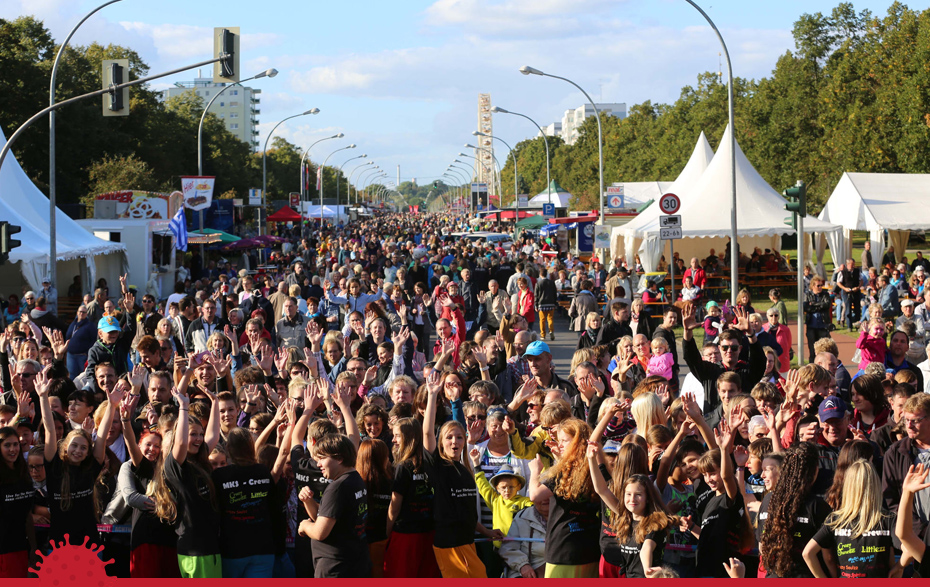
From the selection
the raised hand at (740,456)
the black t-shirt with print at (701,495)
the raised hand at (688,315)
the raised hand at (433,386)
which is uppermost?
the raised hand at (688,315)

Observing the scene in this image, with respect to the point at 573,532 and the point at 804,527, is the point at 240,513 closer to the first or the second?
the point at 573,532

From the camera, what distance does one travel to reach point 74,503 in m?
6.01

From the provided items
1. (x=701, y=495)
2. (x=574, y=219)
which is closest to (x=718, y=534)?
(x=701, y=495)

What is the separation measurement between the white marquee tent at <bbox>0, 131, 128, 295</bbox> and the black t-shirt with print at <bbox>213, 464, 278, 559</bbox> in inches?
643

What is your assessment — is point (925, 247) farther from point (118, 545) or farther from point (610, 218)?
point (118, 545)

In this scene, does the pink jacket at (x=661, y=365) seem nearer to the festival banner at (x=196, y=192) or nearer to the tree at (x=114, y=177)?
the festival banner at (x=196, y=192)

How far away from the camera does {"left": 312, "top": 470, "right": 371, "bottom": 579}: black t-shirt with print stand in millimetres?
5301

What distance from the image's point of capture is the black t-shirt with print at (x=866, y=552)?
4930mm

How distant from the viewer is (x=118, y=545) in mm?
6031

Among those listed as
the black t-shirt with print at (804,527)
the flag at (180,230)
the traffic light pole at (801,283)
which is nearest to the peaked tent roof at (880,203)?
the traffic light pole at (801,283)

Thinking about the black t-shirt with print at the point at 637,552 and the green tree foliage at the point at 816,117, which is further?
the green tree foliage at the point at 816,117

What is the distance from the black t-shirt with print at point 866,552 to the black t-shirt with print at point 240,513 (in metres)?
3.03

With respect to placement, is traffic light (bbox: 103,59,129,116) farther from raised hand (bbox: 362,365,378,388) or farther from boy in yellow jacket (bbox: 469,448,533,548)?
boy in yellow jacket (bbox: 469,448,533,548)

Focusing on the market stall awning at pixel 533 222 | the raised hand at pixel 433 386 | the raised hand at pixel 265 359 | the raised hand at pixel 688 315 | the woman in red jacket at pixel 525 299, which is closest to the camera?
the raised hand at pixel 433 386
